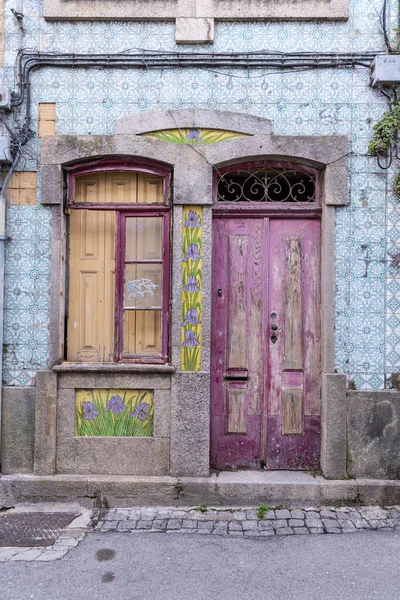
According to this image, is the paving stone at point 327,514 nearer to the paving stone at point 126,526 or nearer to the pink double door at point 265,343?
the pink double door at point 265,343

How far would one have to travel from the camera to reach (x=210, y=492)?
474 centimetres

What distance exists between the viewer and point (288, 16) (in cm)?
498

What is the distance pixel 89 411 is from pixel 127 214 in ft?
6.77

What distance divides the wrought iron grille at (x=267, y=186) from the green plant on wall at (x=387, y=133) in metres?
0.67

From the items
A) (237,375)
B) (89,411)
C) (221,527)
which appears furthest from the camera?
(237,375)

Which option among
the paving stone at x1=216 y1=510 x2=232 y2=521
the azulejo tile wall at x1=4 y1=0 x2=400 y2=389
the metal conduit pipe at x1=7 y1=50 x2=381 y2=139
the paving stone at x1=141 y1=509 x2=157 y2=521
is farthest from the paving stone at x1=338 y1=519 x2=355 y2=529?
the metal conduit pipe at x1=7 y1=50 x2=381 y2=139

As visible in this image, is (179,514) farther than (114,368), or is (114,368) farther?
(114,368)

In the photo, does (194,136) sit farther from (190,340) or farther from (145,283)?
(190,340)

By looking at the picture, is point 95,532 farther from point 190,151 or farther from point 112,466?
point 190,151

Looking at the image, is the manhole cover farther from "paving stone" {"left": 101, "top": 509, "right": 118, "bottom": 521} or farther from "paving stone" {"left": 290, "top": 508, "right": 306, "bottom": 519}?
"paving stone" {"left": 290, "top": 508, "right": 306, "bottom": 519}

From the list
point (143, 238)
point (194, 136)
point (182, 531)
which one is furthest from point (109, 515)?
point (194, 136)

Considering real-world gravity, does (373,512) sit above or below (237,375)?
below

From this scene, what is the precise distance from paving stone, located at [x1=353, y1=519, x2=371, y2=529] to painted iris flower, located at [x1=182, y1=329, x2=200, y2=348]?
2165 mm

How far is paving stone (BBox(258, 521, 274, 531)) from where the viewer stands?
14.2ft
